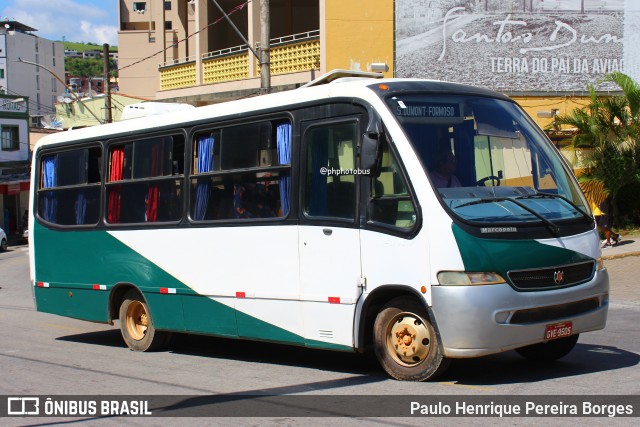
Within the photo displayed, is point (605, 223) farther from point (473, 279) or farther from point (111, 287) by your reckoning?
point (473, 279)

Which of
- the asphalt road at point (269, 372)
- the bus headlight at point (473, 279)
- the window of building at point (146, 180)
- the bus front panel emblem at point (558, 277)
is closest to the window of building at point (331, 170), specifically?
the bus headlight at point (473, 279)

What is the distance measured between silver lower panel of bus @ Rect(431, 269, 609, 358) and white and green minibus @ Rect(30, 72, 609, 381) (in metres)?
0.01

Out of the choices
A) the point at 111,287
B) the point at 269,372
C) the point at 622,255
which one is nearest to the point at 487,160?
the point at 269,372

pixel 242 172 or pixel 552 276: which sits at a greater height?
pixel 242 172

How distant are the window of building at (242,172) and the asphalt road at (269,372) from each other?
70.8 inches

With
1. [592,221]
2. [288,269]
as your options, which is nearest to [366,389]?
[288,269]

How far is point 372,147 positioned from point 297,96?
5.31ft

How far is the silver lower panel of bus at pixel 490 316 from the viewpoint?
24.7 ft

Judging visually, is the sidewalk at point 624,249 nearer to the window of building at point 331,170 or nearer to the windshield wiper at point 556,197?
the windshield wiper at point 556,197

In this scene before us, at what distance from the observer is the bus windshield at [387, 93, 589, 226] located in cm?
800

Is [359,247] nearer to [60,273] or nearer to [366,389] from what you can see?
[366,389]

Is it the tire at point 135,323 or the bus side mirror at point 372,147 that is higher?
the bus side mirror at point 372,147

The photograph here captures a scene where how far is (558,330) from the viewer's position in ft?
26.0

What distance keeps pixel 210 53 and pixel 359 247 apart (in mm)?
21981
